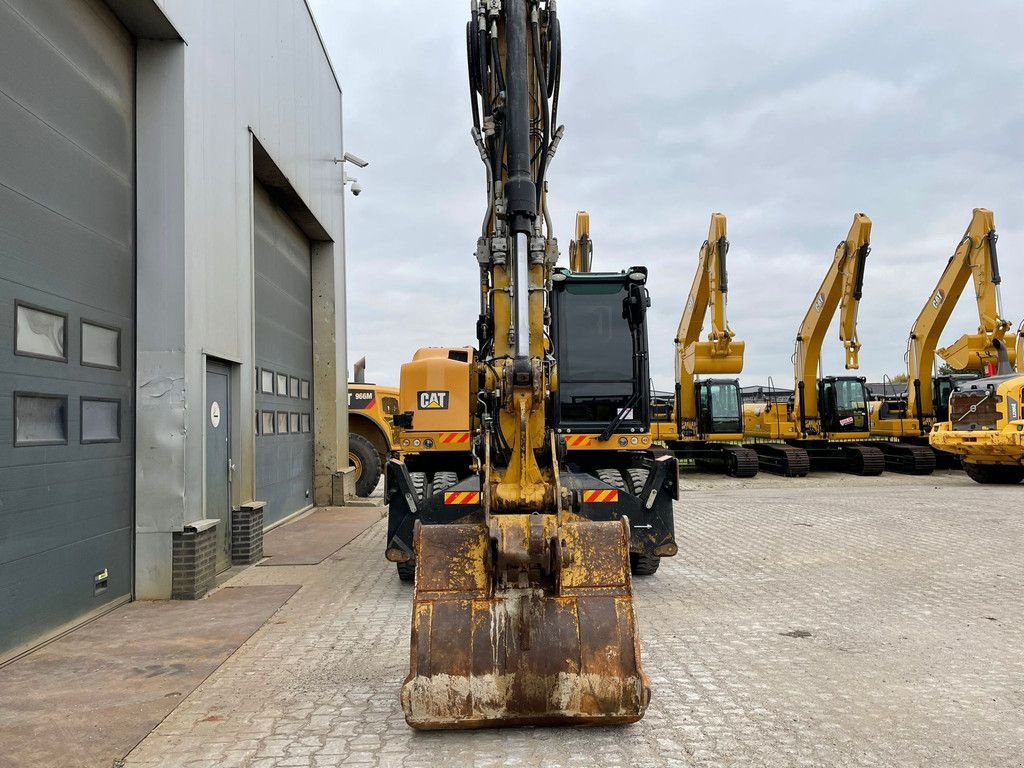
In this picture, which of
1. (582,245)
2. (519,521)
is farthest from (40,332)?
(582,245)

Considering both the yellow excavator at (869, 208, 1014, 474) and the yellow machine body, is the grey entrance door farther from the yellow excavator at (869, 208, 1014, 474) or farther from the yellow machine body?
the yellow excavator at (869, 208, 1014, 474)

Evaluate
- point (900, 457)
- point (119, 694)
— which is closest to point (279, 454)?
point (119, 694)

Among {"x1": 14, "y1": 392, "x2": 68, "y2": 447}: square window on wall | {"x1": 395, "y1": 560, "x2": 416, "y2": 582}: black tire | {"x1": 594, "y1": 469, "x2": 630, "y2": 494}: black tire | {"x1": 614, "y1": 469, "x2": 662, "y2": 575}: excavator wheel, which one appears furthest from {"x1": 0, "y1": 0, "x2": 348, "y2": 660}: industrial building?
{"x1": 614, "y1": 469, "x2": 662, "y2": 575}: excavator wheel

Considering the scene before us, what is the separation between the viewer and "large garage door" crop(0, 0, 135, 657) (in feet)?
18.4

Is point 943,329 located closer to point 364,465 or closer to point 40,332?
point 364,465

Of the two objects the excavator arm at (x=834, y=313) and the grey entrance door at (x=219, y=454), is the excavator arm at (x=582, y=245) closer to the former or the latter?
the excavator arm at (x=834, y=313)

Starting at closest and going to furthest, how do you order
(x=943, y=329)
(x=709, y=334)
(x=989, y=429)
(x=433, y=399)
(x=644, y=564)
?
1. (x=644, y=564)
2. (x=433, y=399)
3. (x=989, y=429)
4. (x=709, y=334)
5. (x=943, y=329)

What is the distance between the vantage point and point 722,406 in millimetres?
23453

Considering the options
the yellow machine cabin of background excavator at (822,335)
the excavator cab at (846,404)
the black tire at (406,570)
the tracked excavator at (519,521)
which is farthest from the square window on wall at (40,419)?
the excavator cab at (846,404)

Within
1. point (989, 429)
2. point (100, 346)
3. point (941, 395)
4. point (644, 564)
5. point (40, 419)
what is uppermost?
point (100, 346)

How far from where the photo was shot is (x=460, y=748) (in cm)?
398

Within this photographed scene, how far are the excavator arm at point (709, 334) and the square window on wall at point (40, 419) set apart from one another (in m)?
17.9

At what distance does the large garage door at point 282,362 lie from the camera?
11586 mm

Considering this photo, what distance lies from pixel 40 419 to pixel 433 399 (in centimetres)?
459
